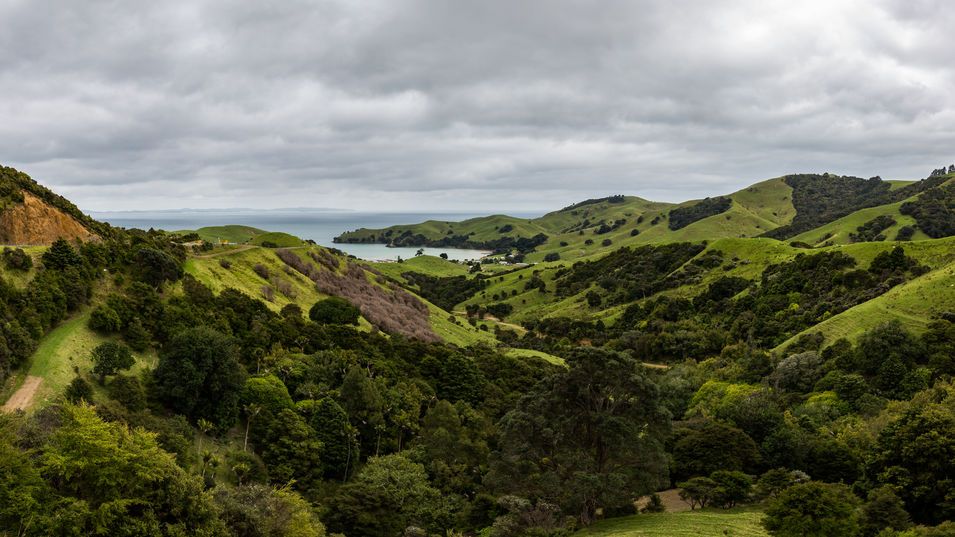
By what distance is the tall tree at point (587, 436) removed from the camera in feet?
95.6

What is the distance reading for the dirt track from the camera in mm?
29625

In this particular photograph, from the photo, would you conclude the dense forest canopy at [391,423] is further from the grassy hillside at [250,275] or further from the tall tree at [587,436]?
the grassy hillside at [250,275]

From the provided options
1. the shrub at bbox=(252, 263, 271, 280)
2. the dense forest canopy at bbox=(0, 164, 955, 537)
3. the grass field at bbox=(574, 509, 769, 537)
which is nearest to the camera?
the dense forest canopy at bbox=(0, 164, 955, 537)

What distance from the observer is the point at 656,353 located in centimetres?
8881

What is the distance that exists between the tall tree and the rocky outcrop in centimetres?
4317

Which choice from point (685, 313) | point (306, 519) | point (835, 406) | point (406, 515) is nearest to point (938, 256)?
point (685, 313)

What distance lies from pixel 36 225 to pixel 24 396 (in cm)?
2422

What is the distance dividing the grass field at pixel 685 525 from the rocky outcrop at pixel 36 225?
48.9 meters

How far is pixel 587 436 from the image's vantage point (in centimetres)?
3073

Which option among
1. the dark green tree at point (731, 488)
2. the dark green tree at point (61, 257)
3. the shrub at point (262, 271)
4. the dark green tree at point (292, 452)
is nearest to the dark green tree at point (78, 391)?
the dark green tree at point (292, 452)

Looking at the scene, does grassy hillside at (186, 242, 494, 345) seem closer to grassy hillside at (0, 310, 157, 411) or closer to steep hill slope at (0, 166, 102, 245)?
steep hill slope at (0, 166, 102, 245)

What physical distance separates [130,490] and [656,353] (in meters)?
Result: 80.2

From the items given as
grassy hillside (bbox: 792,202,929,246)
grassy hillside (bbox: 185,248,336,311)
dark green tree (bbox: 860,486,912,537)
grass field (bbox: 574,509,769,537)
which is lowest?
grass field (bbox: 574,509,769,537)

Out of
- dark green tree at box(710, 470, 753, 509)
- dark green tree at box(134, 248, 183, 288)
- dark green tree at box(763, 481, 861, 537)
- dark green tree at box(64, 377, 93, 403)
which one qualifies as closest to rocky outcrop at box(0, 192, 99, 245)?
dark green tree at box(134, 248, 183, 288)
